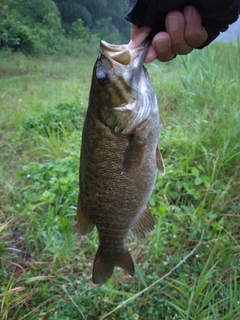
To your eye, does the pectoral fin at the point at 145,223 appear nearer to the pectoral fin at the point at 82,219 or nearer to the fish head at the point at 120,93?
the pectoral fin at the point at 82,219

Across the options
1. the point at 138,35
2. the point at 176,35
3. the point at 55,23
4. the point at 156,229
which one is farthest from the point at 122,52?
the point at 55,23

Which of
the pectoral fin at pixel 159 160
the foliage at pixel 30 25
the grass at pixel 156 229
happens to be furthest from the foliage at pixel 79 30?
the pectoral fin at pixel 159 160

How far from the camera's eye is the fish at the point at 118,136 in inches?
51.9

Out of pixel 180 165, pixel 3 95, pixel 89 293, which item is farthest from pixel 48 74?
pixel 89 293

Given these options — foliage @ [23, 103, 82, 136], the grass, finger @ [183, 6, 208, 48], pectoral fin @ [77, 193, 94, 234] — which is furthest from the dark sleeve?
foliage @ [23, 103, 82, 136]

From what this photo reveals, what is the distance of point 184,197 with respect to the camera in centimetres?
275

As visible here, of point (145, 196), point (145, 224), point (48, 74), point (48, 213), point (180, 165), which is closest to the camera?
point (145, 196)

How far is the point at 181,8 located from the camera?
3.91 ft

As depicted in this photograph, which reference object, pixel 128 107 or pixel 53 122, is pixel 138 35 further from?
pixel 53 122

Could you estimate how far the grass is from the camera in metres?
1.99

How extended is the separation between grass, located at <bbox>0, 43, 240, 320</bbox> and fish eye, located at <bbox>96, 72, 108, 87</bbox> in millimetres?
1200

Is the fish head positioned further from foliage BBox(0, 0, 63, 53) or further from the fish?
foliage BBox(0, 0, 63, 53)

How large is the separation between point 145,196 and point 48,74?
8537 mm

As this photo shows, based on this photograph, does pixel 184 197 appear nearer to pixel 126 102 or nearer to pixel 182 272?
pixel 182 272
